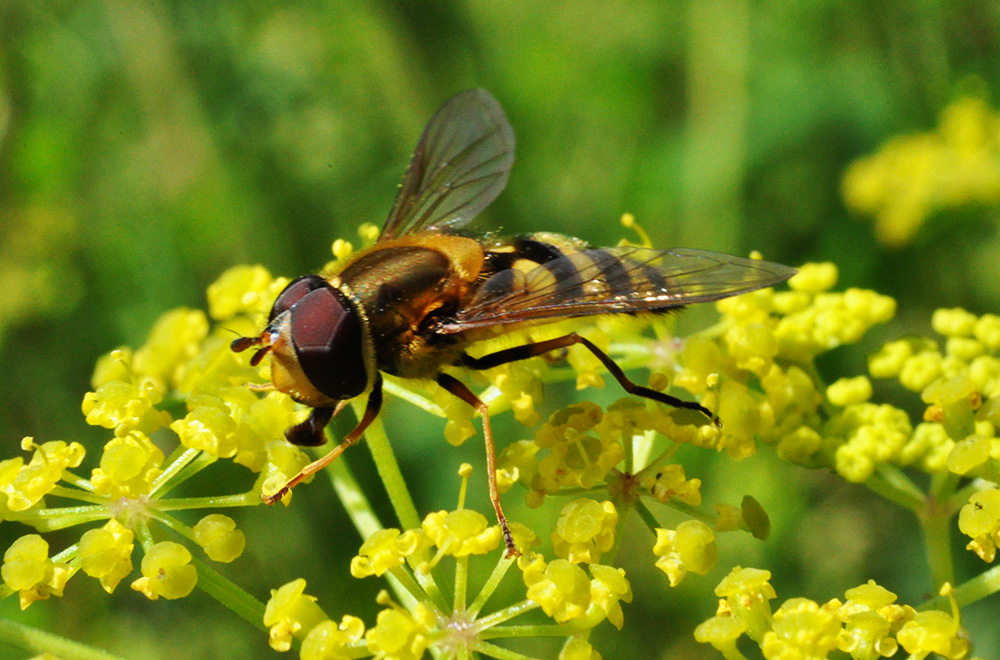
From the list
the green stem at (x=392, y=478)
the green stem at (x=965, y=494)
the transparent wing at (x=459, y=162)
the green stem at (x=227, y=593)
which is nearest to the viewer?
the green stem at (x=227, y=593)

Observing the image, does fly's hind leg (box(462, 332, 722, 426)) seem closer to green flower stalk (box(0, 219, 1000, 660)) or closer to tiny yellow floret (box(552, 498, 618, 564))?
green flower stalk (box(0, 219, 1000, 660))

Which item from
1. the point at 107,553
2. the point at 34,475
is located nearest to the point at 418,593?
the point at 107,553

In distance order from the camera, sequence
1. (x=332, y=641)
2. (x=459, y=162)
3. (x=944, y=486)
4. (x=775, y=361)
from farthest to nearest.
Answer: (x=459, y=162) → (x=775, y=361) → (x=944, y=486) → (x=332, y=641)

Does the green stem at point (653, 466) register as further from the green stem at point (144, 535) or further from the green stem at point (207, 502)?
the green stem at point (144, 535)

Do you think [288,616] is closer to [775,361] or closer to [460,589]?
[460,589]

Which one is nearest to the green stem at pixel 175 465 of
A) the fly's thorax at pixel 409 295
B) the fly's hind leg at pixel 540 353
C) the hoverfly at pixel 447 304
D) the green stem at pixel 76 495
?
the green stem at pixel 76 495

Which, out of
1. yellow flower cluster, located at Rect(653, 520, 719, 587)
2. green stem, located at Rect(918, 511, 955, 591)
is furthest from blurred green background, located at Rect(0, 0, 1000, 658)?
yellow flower cluster, located at Rect(653, 520, 719, 587)

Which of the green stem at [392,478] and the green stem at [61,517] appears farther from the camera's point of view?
the green stem at [392,478]
